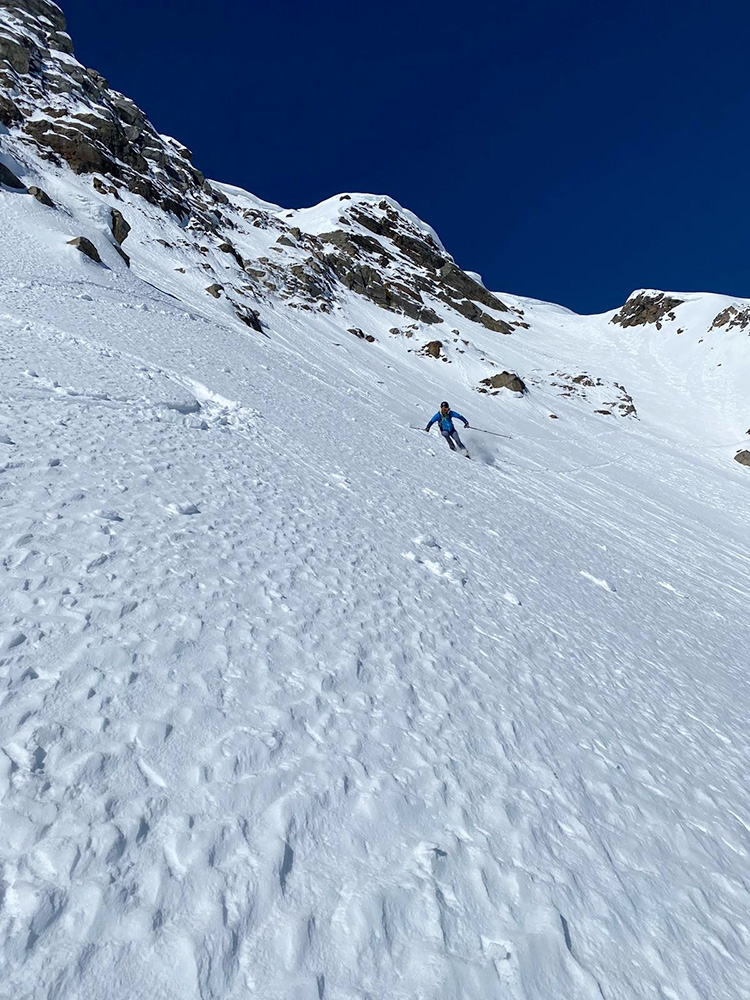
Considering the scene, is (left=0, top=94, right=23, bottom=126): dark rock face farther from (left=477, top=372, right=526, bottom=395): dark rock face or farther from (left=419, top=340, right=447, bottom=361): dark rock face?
(left=477, top=372, right=526, bottom=395): dark rock face

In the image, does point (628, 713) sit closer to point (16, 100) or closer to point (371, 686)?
point (371, 686)

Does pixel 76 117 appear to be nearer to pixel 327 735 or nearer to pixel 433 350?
pixel 433 350

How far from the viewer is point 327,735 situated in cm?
384

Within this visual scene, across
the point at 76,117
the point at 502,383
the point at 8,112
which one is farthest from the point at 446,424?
the point at 76,117

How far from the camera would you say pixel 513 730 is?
4684 millimetres

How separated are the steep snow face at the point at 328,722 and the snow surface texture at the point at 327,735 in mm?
21

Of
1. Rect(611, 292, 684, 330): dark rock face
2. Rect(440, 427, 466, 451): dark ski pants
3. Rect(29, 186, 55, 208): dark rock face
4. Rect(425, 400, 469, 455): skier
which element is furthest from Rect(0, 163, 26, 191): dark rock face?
Rect(611, 292, 684, 330): dark rock face

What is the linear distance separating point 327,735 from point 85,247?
90.5 ft

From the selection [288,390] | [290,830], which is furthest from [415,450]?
[290,830]

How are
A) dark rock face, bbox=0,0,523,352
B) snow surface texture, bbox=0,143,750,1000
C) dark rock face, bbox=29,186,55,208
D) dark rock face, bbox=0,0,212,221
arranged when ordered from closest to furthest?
snow surface texture, bbox=0,143,750,1000 → dark rock face, bbox=29,186,55,208 → dark rock face, bbox=0,0,523,352 → dark rock face, bbox=0,0,212,221

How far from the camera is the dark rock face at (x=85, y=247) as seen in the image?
23750 millimetres

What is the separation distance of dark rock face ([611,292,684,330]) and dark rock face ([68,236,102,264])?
75322 mm

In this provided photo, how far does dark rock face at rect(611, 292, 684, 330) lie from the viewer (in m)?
77.6

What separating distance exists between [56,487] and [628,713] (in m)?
6.87
